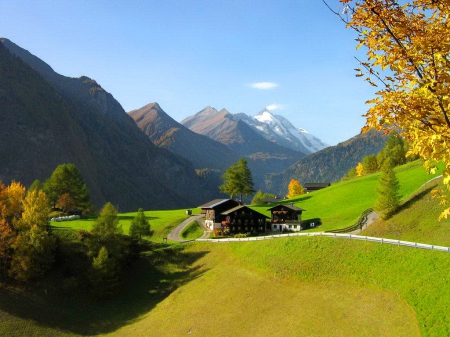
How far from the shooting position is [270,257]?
5669 centimetres

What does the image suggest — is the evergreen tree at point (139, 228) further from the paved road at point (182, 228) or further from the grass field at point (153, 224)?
the paved road at point (182, 228)

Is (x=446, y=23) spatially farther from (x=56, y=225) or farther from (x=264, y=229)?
(x=56, y=225)

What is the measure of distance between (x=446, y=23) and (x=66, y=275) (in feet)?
225

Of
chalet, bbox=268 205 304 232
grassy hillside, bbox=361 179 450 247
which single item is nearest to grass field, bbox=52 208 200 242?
chalet, bbox=268 205 304 232

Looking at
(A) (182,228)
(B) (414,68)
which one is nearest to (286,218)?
(A) (182,228)

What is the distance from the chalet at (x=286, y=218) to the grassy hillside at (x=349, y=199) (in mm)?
5289

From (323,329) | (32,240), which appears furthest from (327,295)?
(32,240)

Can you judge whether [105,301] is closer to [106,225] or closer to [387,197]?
[106,225]

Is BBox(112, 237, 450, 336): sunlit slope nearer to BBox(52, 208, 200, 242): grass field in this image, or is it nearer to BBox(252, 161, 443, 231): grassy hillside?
BBox(252, 161, 443, 231): grassy hillside

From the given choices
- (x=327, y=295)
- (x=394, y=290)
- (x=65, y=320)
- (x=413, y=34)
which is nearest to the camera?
(x=413, y=34)

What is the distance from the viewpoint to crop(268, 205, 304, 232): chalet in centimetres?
8831

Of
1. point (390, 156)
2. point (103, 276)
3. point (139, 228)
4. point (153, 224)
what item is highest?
point (390, 156)

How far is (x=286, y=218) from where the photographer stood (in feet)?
296

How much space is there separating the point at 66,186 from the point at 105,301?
53.0m
